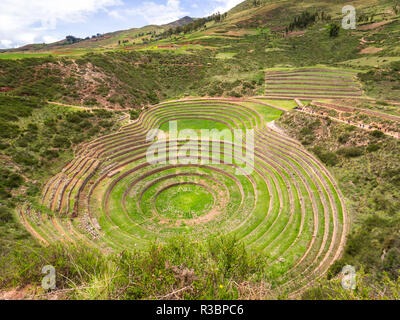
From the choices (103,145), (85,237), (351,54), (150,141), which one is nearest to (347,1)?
(351,54)

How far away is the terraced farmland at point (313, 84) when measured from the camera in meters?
41.7

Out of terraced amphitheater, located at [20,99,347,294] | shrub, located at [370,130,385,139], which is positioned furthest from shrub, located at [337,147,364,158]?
terraced amphitheater, located at [20,99,347,294]

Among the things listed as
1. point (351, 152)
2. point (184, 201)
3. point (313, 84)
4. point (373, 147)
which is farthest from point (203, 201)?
point (313, 84)

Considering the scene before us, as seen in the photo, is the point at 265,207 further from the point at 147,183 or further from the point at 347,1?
the point at 347,1

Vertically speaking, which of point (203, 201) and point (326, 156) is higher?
point (326, 156)

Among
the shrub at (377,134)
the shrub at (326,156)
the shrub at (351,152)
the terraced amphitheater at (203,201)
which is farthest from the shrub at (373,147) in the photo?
the terraced amphitheater at (203,201)

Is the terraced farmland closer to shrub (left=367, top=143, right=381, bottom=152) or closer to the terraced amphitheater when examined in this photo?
the terraced amphitheater

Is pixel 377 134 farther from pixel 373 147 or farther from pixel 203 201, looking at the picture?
pixel 203 201

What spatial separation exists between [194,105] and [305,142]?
2744cm

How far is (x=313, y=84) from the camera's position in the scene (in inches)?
1795

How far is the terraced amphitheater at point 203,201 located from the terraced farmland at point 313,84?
1766 centimetres

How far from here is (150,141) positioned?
3409 cm

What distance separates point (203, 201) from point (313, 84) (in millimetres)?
40404

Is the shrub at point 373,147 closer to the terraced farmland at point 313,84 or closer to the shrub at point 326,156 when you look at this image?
the shrub at point 326,156
